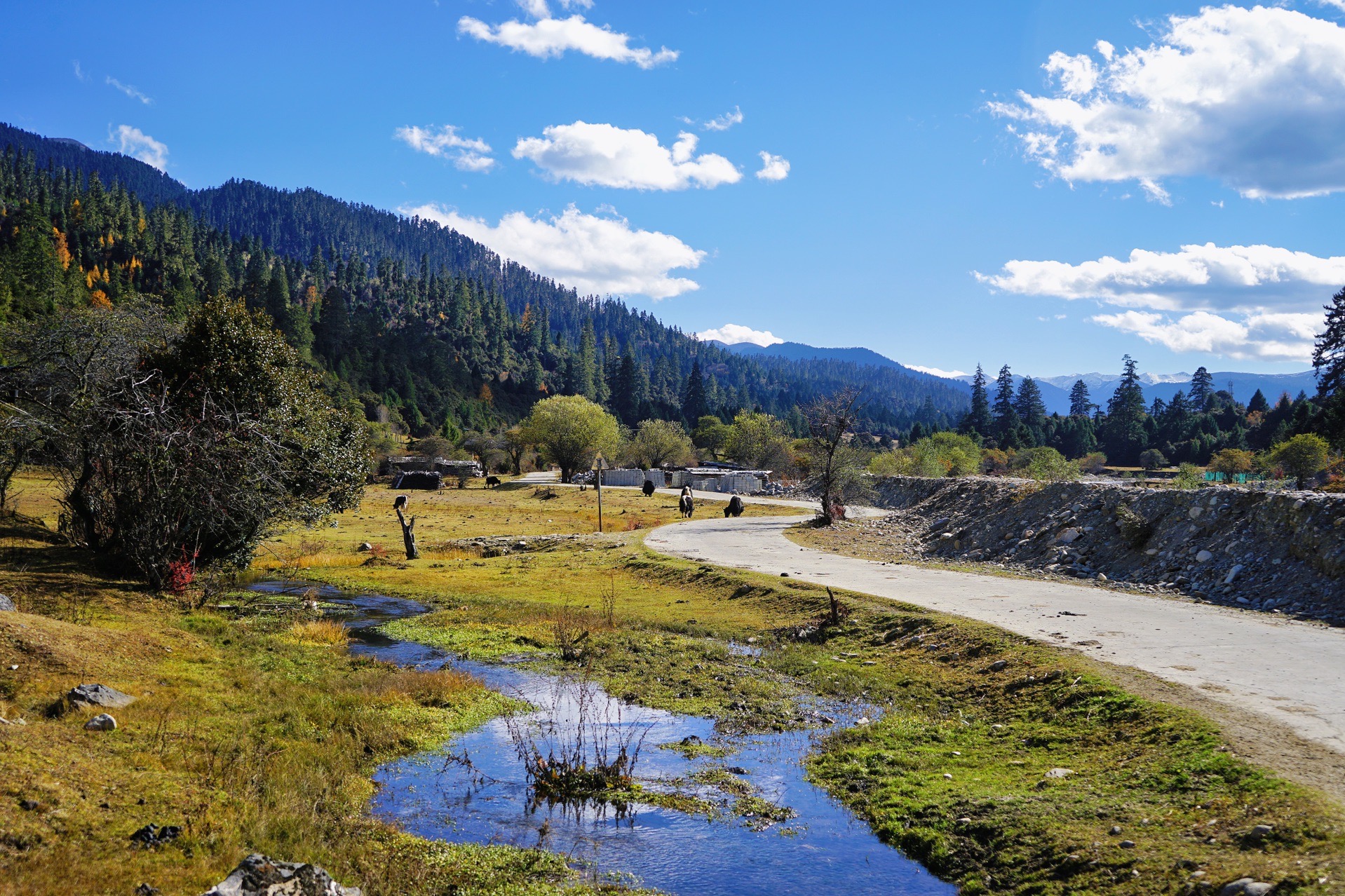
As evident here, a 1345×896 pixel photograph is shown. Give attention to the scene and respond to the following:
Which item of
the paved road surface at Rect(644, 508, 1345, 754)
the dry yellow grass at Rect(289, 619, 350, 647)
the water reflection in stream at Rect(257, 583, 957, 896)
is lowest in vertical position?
the dry yellow grass at Rect(289, 619, 350, 647)

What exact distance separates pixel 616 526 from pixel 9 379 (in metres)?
31.6

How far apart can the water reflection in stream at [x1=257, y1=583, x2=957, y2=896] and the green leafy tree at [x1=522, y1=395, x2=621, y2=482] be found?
8801cm

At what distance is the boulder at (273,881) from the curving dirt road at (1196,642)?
926 cm

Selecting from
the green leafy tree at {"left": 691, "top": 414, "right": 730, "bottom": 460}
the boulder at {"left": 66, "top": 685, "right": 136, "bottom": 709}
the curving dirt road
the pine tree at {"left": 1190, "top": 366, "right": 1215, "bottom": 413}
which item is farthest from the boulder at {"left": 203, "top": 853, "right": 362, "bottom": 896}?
the pine tree at {"left": 1190, "top": 366, "right": 1215, "bottom": 413}

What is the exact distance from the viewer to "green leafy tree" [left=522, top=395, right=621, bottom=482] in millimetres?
100688

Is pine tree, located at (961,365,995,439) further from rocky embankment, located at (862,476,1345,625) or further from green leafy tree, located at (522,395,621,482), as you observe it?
rocky embankment, located at (862,476,1345,625)

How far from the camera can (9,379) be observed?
21438mm

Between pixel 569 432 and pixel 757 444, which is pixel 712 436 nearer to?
pixel 757 444

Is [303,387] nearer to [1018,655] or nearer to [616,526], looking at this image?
[1018,655]

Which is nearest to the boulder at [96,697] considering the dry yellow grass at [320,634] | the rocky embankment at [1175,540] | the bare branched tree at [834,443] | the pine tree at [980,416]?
the dry yellow grass at [320,634]

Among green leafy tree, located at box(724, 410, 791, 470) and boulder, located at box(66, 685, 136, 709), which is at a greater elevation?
green leafy tree, located at box(724, 410, 791, 470)

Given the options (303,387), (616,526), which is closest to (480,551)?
(616,526)

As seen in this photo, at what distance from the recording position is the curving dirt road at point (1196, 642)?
31.1ft

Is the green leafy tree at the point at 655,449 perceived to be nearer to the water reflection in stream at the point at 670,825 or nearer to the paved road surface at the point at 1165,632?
the paved road surface at the point at 1165,632
